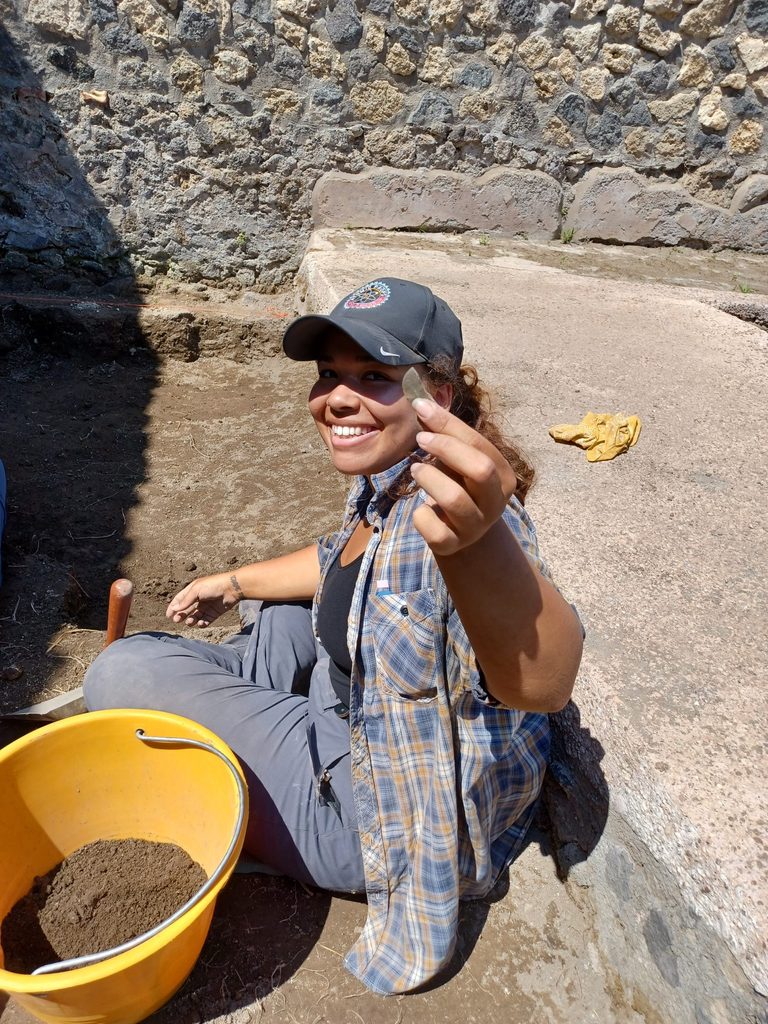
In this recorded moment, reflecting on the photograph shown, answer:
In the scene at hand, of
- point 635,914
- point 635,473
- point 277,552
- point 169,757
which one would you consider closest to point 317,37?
point 277,552

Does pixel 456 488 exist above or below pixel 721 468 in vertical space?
above

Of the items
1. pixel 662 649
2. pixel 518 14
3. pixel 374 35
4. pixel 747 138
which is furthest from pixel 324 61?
pixel 662 649

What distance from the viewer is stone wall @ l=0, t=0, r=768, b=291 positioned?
4172 millimetres

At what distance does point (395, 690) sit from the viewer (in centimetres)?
129

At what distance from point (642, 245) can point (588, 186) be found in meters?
0.58

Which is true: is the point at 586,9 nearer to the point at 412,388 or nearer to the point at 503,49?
the point at 503,49

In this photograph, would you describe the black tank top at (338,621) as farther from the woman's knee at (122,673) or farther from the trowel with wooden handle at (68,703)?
the trowel with wooden handle at (68,703)

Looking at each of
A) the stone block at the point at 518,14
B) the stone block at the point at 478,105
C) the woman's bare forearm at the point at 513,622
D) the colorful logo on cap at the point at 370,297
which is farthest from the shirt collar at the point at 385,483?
the stone block at the point at 518,14

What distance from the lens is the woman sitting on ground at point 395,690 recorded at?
1.04 m

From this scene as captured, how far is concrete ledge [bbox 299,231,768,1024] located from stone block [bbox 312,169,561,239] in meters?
1.88

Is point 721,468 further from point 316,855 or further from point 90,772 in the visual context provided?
point 90,772

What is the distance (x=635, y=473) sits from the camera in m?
2.32

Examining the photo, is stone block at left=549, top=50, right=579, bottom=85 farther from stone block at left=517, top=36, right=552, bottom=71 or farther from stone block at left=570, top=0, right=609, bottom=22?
stone block at left=570, top=0, right=609, bottom=22

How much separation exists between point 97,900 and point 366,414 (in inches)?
42.4
